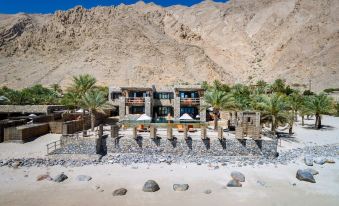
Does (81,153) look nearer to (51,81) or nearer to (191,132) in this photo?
(191,132)

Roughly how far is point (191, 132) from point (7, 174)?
1567cm

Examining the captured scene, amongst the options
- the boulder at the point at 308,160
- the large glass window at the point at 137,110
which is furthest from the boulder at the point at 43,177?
the boulder at the point at 308,160

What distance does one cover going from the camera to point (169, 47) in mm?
106750

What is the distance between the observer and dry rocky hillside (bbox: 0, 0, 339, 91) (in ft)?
301

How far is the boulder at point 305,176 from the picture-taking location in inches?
803

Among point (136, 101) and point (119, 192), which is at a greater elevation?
point (136, 101)

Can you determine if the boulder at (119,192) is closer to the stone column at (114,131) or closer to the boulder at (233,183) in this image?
the boulder at (233,183)

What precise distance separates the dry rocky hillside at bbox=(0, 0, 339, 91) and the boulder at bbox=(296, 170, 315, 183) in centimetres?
6736

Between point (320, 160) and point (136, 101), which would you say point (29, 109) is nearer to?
point (136, 101)

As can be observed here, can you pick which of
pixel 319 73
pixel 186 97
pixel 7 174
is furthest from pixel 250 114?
pixel 319 73

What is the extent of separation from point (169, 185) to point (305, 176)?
9.41 m

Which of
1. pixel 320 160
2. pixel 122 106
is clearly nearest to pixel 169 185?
pixel 320 160

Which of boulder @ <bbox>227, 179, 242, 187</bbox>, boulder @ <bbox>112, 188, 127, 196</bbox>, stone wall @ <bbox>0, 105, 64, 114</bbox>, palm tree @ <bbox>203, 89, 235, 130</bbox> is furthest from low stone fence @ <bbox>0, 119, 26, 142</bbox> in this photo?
boulder @ <bbox>227, 179, 242, 187</bbox>

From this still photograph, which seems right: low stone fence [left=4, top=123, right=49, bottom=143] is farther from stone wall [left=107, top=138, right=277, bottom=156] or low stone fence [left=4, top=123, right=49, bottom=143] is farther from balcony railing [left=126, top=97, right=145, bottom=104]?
balcony railing [left=126, top=97, right=145, bottom=104]
